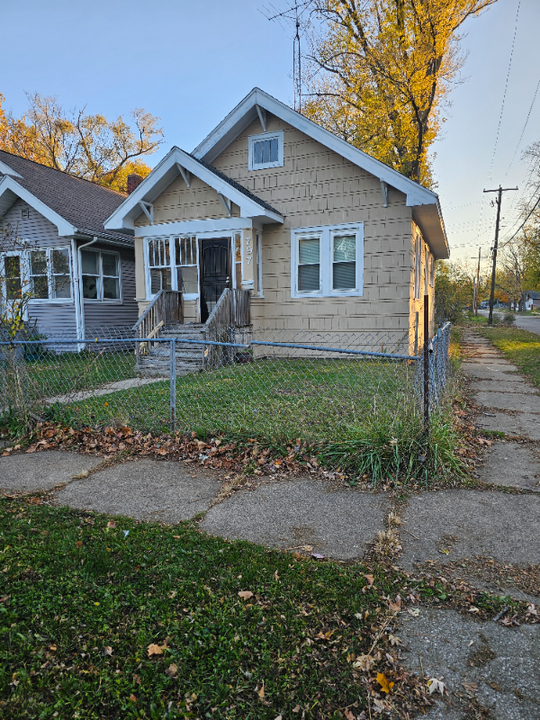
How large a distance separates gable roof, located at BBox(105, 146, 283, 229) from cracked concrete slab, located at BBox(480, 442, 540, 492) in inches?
307

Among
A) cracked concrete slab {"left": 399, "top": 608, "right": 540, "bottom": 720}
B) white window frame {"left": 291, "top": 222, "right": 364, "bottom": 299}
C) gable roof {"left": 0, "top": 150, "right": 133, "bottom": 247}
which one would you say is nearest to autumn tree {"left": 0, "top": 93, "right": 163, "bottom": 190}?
gable roof {"left": 0, "top": 150, "right": 133, "bottom": 247}

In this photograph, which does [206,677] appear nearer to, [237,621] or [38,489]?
[237,621]

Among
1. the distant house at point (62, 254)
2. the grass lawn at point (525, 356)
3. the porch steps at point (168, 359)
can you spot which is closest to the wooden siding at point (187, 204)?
the distant house at point (62, 254)

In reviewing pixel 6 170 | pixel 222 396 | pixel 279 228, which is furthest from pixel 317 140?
pixel 6 170

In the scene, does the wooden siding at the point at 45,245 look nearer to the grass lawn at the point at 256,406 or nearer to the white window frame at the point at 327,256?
the white window frame at the point at 327,256

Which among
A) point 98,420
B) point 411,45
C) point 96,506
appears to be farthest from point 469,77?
point 96,506

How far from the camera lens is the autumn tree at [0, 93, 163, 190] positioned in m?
33.4

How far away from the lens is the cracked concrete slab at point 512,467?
163 inches

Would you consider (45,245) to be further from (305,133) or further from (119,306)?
(305,133)

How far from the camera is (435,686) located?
1.93 metres

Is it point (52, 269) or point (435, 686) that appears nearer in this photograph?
point (435, 686)

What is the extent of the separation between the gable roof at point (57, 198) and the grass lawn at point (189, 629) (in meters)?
13.0

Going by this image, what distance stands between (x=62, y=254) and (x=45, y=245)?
2.12 ft

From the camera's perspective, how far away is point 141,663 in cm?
205
